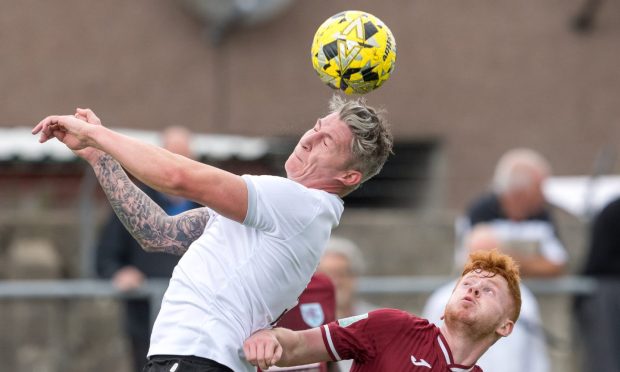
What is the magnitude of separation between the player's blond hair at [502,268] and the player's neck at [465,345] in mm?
174

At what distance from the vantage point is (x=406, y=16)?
44.3 feet

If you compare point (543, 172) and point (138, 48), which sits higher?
point (138, 48)

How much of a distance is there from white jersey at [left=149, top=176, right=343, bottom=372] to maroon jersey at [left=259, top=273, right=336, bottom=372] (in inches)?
60.5

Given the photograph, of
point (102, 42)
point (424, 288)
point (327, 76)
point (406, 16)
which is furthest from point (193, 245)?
point (406, 16)

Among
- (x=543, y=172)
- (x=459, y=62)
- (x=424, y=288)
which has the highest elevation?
(x=459, y=62)

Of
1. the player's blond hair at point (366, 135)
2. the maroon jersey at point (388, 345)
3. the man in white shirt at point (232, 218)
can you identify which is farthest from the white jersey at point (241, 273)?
the maroon jersey at point (388, 345)

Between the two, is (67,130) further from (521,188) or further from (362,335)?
(521,188)

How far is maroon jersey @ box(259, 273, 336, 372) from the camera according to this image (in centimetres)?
644

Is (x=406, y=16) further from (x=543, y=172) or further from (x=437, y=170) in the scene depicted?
(x=543, y=172)

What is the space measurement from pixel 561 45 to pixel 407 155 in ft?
6.67

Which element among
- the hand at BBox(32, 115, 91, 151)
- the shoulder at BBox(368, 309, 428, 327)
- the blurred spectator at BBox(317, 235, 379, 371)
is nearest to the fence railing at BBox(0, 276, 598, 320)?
the blurred spectator at BBox(317, 235, 379, 371)

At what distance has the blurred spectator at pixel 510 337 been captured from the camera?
8.30 meters

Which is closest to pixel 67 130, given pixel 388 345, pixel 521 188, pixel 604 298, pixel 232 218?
pixel 232 218

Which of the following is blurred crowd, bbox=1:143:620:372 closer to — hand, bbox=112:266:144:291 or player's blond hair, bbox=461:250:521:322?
hand, bbox=112:266:144:291
